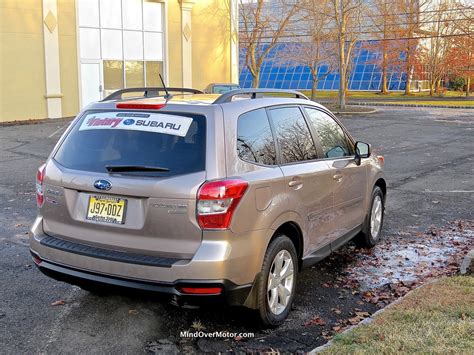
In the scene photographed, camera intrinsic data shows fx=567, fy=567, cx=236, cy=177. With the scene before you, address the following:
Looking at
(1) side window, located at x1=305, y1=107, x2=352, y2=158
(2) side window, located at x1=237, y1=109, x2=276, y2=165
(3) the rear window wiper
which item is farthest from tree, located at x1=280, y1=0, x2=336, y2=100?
(3) the rear window wiper

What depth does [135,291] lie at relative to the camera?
12.9 feet

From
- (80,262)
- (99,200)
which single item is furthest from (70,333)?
(99,200)

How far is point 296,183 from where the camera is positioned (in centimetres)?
463

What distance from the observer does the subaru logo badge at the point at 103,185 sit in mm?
4055

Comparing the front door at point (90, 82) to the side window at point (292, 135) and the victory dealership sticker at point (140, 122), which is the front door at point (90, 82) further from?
the victory dealership sticker at point (140, 122)

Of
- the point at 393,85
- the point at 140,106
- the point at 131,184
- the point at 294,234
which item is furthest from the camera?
the point at 393,85

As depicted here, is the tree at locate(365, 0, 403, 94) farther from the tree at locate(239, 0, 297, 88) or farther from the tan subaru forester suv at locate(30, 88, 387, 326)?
the tan subaru forester suv at locate(30, 88, 387, 326)

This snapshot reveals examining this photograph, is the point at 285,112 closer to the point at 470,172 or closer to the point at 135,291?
the point at 135,291

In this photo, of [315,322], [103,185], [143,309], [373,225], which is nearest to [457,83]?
[373,225]

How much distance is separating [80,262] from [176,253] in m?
0.78

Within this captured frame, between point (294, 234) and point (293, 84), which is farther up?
point (293, 84)

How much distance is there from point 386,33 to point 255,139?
52227 millimetres

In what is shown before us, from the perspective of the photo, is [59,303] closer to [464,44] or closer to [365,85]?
[464,44]

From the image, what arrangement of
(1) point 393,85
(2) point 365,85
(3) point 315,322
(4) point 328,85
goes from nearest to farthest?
(3) point 315,322, (2) point 365,85, (1) point 393,85, (4) point 328,85
